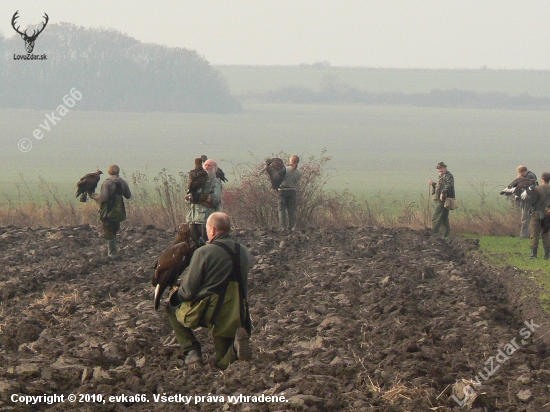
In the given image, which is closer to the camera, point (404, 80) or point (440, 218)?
point (440, 218)

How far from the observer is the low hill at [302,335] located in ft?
23.6

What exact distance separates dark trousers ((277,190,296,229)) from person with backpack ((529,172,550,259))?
5044 millimetres

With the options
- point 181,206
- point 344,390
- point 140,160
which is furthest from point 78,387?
point 140,160

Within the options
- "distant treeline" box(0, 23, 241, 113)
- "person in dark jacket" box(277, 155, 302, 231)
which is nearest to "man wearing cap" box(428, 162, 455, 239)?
"person in dark jacket" box(277, 155, 302, 231)

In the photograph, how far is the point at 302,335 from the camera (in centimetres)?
950

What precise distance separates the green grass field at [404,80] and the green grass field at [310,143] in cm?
1644

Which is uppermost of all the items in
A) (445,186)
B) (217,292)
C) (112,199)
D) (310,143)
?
(217,292)

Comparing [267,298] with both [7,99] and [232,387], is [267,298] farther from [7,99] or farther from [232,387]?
[7,99]

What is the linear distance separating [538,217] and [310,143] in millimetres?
51727

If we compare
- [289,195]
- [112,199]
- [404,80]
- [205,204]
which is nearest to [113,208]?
[112,199]

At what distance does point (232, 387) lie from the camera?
7.32m

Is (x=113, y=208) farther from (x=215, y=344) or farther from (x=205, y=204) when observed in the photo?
(x=215, y=344)

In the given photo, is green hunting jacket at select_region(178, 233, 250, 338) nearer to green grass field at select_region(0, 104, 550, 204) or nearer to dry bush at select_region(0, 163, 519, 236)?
dry bush at select_region(0, 163, 519, 236)

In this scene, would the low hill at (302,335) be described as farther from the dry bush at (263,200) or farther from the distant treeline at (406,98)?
the distant treeline at (406,98)
